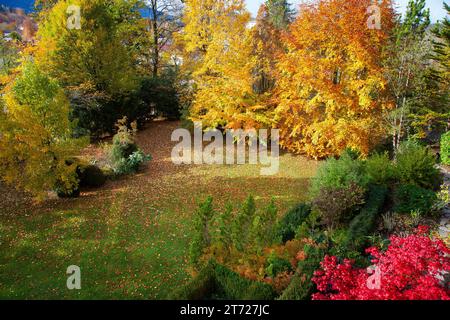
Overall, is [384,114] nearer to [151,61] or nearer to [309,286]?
[309,286]

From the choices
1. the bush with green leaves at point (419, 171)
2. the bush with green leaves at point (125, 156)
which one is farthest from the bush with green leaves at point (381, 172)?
the bush with green leaves at point (125, 156)

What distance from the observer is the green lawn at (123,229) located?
8000 mm

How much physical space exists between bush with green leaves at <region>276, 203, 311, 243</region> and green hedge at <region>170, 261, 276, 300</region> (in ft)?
6.86

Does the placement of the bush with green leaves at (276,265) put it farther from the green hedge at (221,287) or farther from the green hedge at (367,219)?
the green hedge at (367,219)

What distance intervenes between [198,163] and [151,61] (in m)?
14.5

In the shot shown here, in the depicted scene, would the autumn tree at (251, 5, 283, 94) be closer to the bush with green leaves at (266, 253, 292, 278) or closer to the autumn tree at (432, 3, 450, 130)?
the autumn tree at (432, 3, 450, 130)

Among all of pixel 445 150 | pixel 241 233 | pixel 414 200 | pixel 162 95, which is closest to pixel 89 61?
pixel 162 95

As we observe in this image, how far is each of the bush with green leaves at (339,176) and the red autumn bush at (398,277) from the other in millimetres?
4276

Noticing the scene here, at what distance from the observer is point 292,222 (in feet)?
31.1

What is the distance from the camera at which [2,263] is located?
874 centimetres

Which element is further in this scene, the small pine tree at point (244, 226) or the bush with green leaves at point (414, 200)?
the bush with green leaves at point (414, 200)

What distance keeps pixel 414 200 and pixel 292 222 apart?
3.80 meters

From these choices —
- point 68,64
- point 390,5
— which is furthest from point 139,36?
point 390,5

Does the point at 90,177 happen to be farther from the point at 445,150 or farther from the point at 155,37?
the point at 445,150
